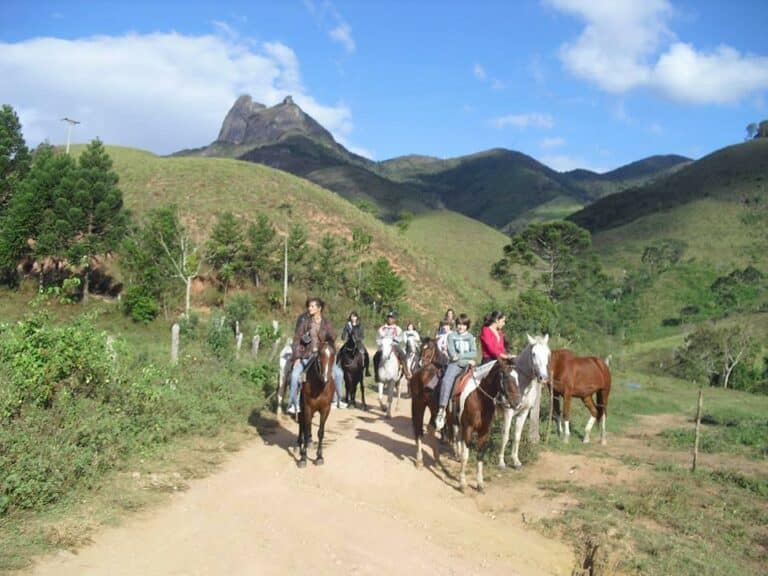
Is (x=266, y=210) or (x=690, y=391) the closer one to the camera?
(x=690, y=391)

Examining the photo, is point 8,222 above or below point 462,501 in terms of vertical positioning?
above

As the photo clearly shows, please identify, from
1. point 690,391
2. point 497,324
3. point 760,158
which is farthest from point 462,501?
point 760,158

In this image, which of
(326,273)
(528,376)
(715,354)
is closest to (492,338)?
(528,376)

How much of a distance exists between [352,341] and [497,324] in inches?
174

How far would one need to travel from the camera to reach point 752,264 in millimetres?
65812

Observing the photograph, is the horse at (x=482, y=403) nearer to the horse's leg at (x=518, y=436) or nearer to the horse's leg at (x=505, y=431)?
the horse's leg at (x=505, y=431)

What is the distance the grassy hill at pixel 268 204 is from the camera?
52.2 m

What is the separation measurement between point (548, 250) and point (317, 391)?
1698 inches

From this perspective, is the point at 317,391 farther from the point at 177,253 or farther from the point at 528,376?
the point at 177,253

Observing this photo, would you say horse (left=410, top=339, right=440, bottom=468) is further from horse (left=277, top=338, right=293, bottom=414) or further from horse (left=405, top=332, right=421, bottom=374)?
horse (left=405, top=332, right=421, bottom=374)

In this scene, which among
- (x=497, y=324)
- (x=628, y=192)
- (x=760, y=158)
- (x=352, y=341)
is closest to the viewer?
(x=497, y=324)

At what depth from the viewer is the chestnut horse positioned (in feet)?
26.9

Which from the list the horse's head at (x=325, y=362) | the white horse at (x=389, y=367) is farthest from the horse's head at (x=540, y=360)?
the white horse at (x=389, y=367)

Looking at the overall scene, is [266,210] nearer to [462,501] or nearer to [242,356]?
[242,356]
